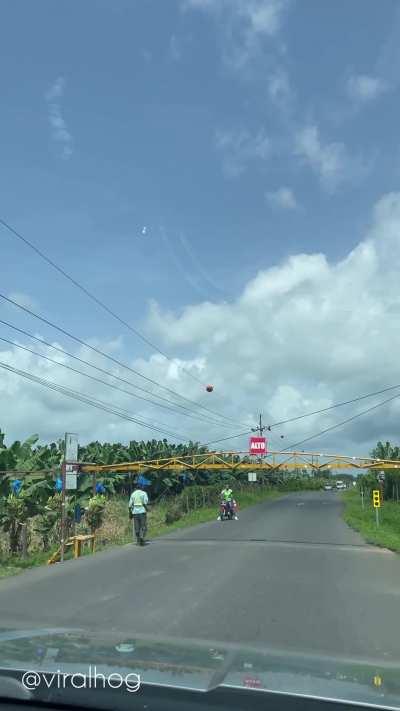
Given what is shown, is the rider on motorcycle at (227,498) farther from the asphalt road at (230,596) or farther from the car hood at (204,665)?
the car hood at (204,665)

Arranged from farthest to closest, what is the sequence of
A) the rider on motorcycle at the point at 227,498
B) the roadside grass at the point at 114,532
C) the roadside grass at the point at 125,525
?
the rider on motorcycle at the point at 227,498
the roadside grass at the point at 125,525
the roadside grass at the point at 114,532

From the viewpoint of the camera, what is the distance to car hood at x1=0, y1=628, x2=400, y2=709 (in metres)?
3.44

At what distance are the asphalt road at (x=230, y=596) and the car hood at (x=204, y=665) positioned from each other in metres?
0.97

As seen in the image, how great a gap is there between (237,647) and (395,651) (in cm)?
298

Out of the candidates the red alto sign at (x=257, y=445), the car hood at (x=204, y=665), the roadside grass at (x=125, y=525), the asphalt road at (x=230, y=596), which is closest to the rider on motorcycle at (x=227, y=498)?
the roadside grass at (x=125, y=525)

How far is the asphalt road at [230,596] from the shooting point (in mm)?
7824

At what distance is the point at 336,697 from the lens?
323 centimetres

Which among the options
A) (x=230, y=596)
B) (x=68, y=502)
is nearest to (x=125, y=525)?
(x=68, y=502)

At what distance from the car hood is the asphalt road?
0.97 m

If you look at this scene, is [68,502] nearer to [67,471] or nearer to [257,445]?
Result: [67,471]

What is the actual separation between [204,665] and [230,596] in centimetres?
673

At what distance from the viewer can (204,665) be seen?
402cm

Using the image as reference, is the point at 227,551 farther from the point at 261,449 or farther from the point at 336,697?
the point at 261,449

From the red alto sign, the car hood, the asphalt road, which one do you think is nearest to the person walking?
the asphalt road
